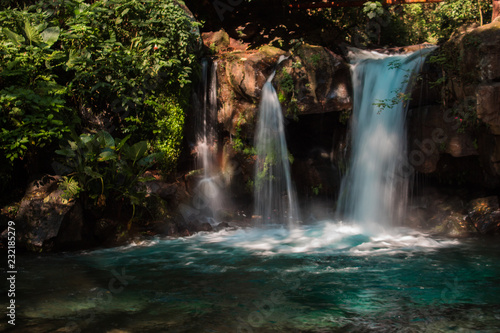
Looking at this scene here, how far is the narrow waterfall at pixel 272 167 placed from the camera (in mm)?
10469

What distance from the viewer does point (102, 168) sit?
800 cm

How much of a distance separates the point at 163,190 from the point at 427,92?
6.22m

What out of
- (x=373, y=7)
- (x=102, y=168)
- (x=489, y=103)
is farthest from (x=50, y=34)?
(x=373, y=7)

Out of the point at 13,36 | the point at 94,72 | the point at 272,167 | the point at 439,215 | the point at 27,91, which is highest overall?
the point at 13,36

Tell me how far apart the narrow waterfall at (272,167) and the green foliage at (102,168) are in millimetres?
3127

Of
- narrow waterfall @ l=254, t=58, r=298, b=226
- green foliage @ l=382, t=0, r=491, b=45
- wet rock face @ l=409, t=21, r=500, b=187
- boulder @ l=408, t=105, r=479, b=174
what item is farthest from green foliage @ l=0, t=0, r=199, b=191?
green foliage @ l=382, t=0, r=491, b=45

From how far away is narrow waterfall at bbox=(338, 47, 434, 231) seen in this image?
992 centimetres

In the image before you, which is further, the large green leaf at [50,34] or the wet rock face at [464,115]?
the wet rock face at [464,115]

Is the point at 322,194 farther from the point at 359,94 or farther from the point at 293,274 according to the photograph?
the point at 293,274

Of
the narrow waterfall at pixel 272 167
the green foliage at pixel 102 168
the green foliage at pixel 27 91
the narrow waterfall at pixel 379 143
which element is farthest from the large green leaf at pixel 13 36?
the narrow waterfall at pixel 379 143

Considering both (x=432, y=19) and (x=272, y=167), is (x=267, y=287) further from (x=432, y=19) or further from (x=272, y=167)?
(x=432, y=19)

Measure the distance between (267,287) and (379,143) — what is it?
576 centimetres

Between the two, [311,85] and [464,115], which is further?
[311,85]

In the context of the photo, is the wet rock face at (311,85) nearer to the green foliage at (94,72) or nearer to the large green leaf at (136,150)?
the green foliage at (94,72)
